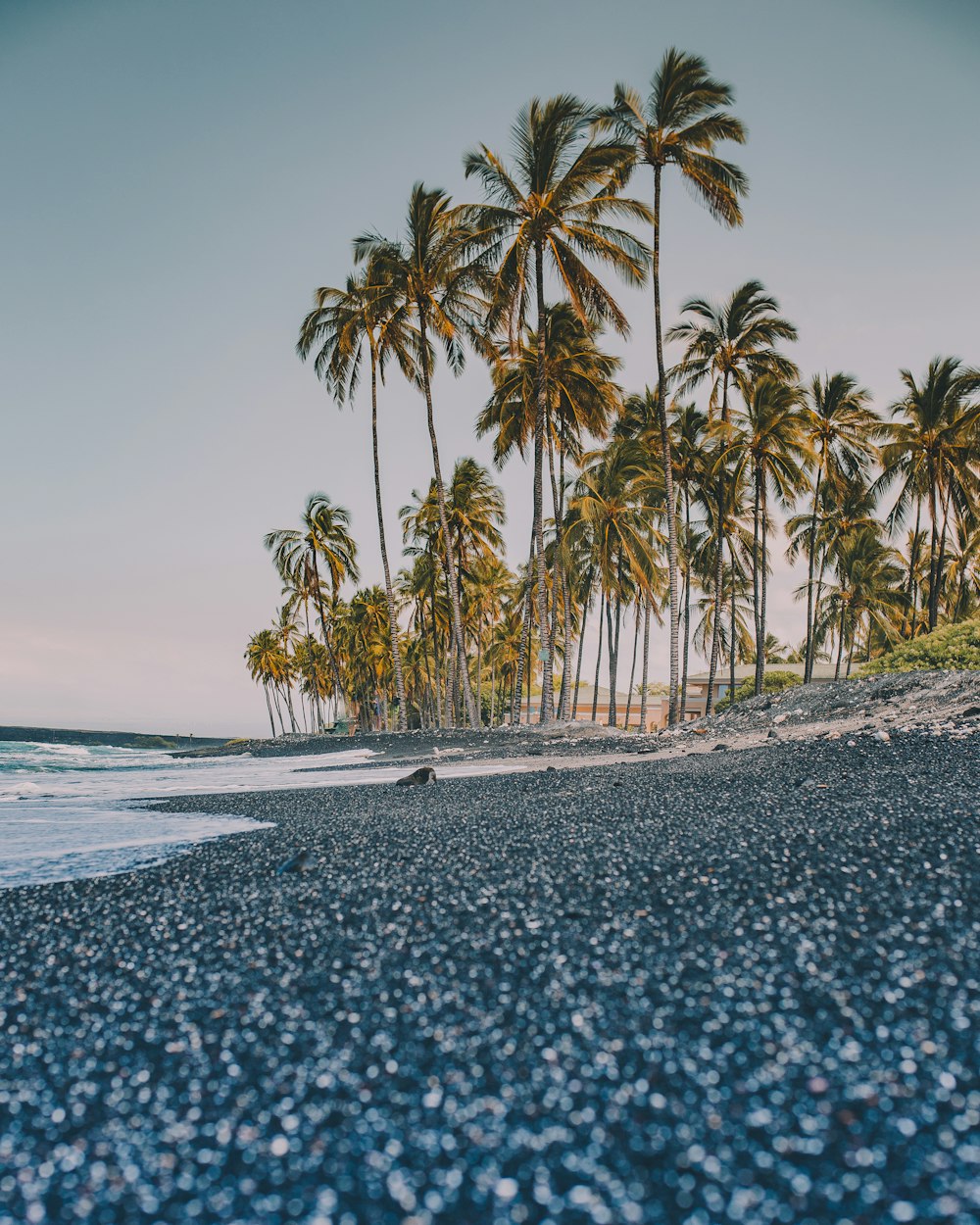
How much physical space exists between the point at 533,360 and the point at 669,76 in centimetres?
746

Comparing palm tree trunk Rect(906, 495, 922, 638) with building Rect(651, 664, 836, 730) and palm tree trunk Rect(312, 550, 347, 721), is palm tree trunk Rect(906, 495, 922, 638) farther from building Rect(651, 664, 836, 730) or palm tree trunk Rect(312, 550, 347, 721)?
palm tree trunk Rect(312, 550, 347, 721)

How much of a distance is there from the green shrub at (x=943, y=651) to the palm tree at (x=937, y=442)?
7452 mm

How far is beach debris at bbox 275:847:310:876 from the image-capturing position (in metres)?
3.89

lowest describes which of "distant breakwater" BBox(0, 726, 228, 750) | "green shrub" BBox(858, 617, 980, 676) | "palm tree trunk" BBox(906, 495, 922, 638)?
"distant breakwater" BBox(0, 726, 228, 750)

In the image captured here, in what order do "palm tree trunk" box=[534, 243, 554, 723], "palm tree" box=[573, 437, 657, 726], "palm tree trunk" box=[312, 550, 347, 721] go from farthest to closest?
1. "palm tree trunk" box=[312, 550, 347, 721]
2. "palm tree" box=[573, 437, 657, 726]
3. "palm tree trunk" box=[534, 243, 554, 723]

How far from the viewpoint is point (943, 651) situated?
17078 millimetres

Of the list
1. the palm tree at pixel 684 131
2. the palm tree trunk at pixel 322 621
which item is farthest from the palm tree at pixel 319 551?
the palm tree at pixel 684 131

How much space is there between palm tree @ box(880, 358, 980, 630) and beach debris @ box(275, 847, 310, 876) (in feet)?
86.8

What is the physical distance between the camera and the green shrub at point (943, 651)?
54.2 ft

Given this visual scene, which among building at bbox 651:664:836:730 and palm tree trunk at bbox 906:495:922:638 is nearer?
palm tree trunk at bbox 906:495:922:638

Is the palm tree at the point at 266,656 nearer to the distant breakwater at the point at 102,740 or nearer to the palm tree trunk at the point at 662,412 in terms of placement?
the distant breakwater at the point at 102,740

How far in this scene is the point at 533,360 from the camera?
20297mm

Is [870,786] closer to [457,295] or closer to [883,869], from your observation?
[883,869]

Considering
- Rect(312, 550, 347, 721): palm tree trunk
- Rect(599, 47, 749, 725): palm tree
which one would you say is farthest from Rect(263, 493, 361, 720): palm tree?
Rect(599, 47, 749, 725): palm tree
